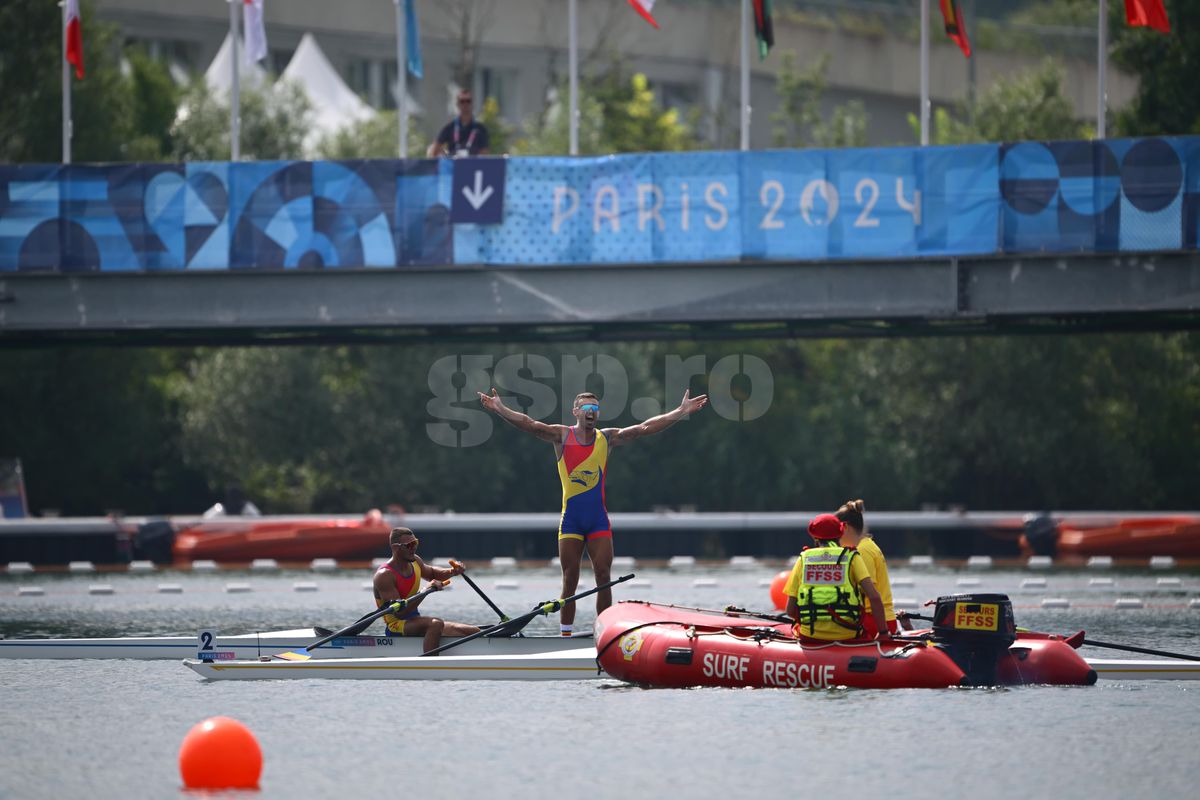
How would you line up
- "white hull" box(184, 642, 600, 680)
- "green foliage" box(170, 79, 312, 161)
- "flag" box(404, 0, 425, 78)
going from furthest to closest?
"green foliage" box(170, 79, 312, 161) < "flag" box(404, 0, 425, 78) < "white hull" box(184, 642, 600, 680)

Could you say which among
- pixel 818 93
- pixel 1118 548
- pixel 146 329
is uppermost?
pixel 818 93

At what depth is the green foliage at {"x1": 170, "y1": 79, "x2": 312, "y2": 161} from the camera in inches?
2016

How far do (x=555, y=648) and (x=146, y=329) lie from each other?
12456mm

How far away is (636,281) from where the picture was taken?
2691 centimetres

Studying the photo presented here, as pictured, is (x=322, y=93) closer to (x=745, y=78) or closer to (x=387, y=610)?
(x=745, y=78)

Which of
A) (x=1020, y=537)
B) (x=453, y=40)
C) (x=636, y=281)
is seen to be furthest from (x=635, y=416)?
(x=453, y=40)

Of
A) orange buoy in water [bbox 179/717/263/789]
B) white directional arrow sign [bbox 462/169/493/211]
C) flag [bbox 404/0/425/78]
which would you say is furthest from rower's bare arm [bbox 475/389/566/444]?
flag [bbox 404/0/425/78]

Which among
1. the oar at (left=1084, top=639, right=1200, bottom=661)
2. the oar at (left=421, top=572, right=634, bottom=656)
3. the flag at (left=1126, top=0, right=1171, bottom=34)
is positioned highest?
the flag at (left=1126, top=0, right=1171, bottom=34)

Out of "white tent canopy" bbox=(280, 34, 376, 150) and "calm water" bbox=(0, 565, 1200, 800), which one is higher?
"white tent canopy" bbox=(280, 34, 376, 150)

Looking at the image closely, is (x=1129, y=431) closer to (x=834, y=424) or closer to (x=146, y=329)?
(x=834, y=424)

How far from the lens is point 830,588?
15.8 metres

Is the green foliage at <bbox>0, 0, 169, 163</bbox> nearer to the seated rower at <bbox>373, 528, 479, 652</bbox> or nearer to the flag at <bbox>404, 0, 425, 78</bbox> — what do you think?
the flag at <bbox>404, 0, 425, 78</bbox>

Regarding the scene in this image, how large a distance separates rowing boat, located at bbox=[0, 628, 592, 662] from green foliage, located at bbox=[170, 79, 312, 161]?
110 ft

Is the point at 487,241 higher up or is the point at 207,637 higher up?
the point at 487,241
